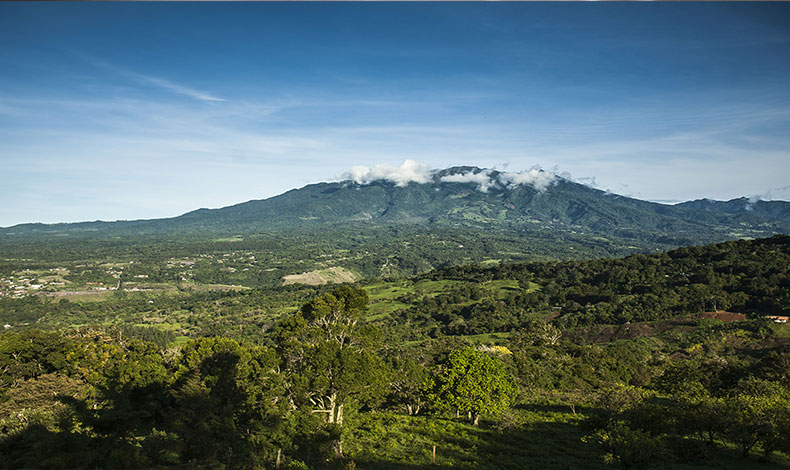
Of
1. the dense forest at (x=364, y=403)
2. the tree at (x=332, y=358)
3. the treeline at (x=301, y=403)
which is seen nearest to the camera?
the treeline at (x=301, y=403)

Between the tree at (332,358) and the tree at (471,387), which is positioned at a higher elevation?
the tree at (332,358)

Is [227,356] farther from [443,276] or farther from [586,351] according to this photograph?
[443,276]

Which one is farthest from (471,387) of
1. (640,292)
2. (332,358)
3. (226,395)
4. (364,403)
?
(640,292)

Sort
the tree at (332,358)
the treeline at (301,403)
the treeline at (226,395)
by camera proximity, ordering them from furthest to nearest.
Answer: the tree at (332,358)
the treeline at (301,403)
the treeline at (226,395)

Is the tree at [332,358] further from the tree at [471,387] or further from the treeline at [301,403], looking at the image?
the tree at [471,387]

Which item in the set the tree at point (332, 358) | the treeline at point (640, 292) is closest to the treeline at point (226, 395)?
the tree at point (332, 358)

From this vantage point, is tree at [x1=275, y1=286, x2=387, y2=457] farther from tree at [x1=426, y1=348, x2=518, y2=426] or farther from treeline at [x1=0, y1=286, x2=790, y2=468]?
tree at [x1=426, y1=348, x2=518, y2=426]

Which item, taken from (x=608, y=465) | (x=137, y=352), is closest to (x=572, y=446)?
(x=608, y=465)

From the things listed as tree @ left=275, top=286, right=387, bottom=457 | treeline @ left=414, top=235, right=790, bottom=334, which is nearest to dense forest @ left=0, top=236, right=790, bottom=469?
tree @ left=275, top=286, right=387, bottom=457
